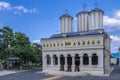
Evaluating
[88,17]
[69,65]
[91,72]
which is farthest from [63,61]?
[88,17]

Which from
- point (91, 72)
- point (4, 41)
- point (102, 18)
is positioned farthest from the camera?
point (4, 41)

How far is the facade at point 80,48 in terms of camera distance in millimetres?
39219

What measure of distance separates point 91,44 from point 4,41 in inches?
971

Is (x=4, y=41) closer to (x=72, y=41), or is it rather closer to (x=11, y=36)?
(x=11, y=36)

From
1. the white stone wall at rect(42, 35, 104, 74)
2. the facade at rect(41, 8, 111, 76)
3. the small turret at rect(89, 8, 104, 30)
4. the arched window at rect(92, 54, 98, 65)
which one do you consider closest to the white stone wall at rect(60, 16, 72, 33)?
the facade at rect(41, 8, 111, 76)

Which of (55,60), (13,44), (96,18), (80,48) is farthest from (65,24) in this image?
(13,44)

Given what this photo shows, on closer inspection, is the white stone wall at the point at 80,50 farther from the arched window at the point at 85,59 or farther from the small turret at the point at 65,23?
the small turret at the point at 65,23

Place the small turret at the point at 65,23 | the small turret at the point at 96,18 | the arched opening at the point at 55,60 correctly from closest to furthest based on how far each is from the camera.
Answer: the small turret at the point at 96,18, the arched opening at the point at 55,60, the small turret at the point at 65,23

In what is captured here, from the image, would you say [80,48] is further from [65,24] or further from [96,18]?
[65,24]

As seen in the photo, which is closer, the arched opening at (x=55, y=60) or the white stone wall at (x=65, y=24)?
the arched opening at (x=55, y=60)

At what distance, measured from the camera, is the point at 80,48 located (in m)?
41.3

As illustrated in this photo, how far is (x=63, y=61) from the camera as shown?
147ft

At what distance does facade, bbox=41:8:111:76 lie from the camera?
39.2 m

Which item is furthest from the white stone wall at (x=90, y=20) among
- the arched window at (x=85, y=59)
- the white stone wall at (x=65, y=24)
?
the arched window at (x=85, y=59)
